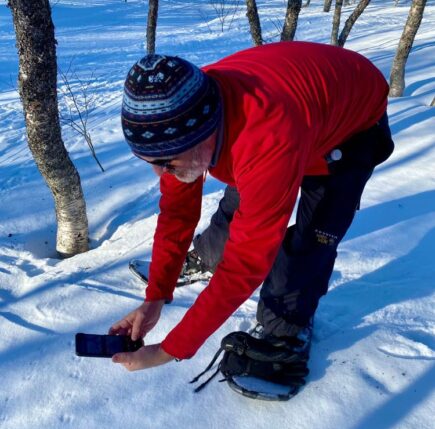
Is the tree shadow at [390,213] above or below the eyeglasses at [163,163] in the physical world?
below

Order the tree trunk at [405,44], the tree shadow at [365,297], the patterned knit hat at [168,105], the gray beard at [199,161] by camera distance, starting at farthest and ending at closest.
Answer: the tree trunk at [405,44] → the tree shadow at [365,297] → the gray beard at [199,161] → the patterned knit hat at [168,105]

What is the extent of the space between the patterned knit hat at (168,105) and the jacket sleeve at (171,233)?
47 cm

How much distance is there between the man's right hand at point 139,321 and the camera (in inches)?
61.4

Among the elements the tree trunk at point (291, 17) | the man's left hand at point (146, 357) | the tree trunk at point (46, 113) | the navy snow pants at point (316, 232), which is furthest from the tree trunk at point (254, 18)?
the man's left hand at point (146, 357)

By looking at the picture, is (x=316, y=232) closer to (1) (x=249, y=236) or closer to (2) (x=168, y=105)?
(1) (x=249, y=236)

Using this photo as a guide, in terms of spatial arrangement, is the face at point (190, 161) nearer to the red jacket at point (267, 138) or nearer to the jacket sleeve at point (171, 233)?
the red jacket at point (267, 138)

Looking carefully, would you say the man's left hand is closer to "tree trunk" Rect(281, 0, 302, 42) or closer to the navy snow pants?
the navy snow pants

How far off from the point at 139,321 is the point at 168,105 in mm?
834

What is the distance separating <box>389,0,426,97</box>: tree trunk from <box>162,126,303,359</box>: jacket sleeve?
596cm

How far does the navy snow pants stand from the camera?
63.1 inches

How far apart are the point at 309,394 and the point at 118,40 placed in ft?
47.9

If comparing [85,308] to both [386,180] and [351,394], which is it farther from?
[386,180]

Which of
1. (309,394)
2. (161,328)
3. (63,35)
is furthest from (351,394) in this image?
(63,35)

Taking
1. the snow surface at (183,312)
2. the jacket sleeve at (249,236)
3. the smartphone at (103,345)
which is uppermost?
the jacket sleeve at (249,236)
